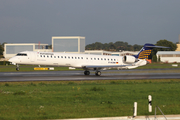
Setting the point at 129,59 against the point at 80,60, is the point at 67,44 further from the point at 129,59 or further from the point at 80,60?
the point at 80,60

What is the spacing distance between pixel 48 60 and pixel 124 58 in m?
12.3

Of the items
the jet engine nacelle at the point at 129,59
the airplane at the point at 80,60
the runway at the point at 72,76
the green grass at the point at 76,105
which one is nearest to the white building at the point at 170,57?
the airplane at the point at 80,60

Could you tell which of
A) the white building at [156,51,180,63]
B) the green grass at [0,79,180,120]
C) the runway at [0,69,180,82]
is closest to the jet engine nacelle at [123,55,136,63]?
the runway at [0,69,180,82]

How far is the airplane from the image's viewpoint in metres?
33.0

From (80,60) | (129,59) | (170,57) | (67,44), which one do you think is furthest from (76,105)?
(67,44)

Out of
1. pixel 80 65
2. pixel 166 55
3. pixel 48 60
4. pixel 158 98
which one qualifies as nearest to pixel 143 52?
pixel 80 65

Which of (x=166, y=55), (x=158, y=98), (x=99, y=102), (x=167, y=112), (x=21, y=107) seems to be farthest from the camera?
(x=166, y=55)

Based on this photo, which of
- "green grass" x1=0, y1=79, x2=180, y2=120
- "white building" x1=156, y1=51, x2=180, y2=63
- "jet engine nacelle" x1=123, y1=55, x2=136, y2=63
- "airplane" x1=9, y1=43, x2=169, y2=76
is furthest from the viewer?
"white building" x1=156, y1=51, x2=180, y2=63

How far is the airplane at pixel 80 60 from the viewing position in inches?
1299

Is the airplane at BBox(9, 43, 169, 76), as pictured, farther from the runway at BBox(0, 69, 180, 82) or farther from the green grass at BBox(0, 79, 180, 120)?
the green grass at BBox(0, 79, 180, 120)

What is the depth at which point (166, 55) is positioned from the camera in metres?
108

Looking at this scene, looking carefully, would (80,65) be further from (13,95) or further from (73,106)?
(73,106)

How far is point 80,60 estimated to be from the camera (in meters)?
35.1

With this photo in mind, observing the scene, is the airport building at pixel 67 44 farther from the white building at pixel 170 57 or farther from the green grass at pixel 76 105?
the green grass at pixel 76 105
